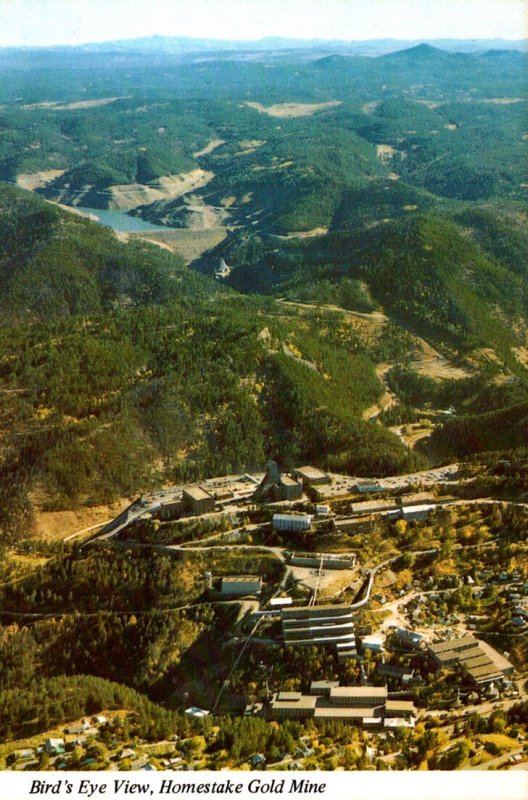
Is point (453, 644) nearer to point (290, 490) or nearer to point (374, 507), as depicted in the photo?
point (374, 507)

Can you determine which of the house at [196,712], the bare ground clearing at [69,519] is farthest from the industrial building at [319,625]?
the bare ground clearing at [69,519]

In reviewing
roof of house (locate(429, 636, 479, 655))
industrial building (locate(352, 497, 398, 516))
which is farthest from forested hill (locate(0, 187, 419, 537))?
roof of house (locate(429, 636, 479, 655))

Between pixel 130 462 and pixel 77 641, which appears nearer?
pixel 77 641

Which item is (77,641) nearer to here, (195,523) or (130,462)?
(195,523)

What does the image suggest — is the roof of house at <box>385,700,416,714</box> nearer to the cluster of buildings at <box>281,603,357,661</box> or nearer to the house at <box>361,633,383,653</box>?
the house at <box>361,633,383,653</box>

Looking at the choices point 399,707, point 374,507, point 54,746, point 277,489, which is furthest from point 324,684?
point 277,489
